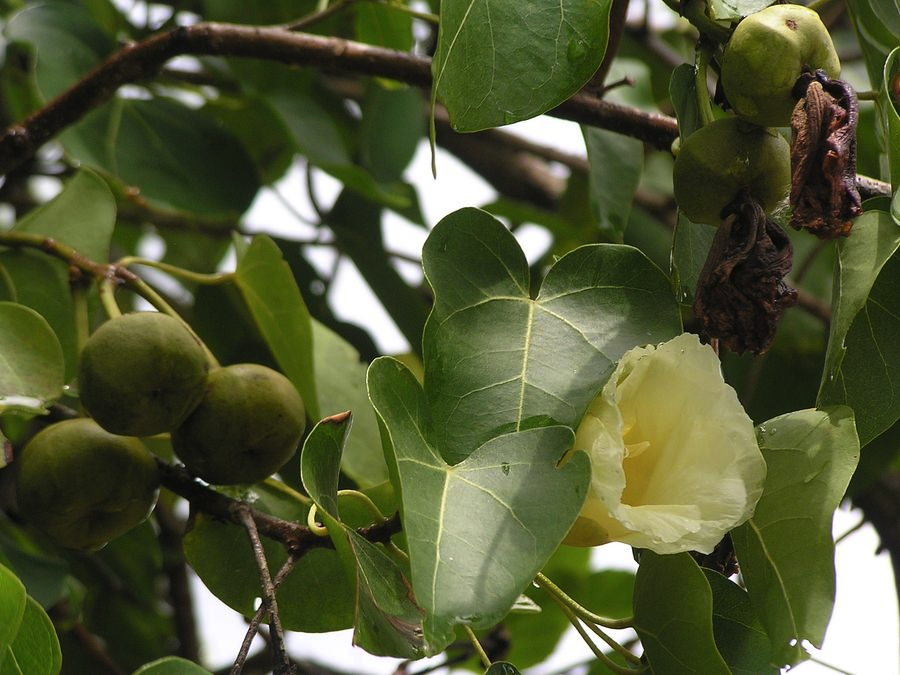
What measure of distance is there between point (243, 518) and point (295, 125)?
2.20 ft

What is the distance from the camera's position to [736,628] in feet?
2.14

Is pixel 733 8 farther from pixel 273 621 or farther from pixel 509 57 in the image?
pixel 273 621

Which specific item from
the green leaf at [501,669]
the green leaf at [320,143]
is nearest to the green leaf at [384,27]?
the green leaf at [320,143]

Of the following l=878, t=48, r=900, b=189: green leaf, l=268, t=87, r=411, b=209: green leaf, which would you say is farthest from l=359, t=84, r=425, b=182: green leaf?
l=878, t=48, r=900, b=189: green leaf

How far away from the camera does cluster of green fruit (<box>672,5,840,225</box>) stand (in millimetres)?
613

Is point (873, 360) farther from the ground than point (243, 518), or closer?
farther from the ground

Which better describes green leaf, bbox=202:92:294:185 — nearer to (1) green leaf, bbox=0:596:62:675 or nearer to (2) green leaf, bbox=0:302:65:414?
(2) green leaf, bbox=0:302:65:414

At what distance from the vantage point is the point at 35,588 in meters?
0.96

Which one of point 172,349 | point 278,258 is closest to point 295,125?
point 278,258

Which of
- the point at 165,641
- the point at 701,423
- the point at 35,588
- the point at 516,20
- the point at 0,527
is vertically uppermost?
the point at 516,20

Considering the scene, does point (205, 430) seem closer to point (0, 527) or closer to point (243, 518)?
point (243, 518)

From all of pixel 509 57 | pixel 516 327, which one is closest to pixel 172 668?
pixel 516 327

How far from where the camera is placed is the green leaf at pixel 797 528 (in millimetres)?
590

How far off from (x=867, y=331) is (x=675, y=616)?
0.72 ft
